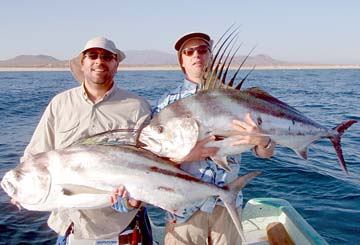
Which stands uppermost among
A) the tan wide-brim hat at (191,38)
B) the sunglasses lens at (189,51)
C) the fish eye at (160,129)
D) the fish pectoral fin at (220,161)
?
the tan wide-brim hat at (191,38)

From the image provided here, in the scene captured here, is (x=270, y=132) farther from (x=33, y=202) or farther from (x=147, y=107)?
(x=33, y=202)

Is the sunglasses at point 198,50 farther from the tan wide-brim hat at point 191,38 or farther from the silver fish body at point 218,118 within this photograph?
the silver fish body at point 218,118

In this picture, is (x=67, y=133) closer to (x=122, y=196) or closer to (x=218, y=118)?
(x=122, y=196)

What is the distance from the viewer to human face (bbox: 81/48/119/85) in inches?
152

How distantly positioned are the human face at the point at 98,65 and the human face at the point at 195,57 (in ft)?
2.47

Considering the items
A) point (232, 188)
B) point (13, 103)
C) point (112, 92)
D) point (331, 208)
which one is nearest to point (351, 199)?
point (331, 208)

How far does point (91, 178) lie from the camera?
321 cm

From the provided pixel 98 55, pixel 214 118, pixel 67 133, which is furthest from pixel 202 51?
pixel 67 133

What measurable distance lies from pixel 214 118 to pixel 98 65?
1311mm

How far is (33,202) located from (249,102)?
6.81 feet

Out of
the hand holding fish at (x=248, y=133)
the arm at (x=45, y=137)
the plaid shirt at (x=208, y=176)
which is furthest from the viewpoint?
the arm at (x=45, y=137)

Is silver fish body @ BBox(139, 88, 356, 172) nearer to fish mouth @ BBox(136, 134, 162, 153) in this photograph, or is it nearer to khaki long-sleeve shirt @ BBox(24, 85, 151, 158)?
fish mouth @ BBox(136, 134, 162, 153)

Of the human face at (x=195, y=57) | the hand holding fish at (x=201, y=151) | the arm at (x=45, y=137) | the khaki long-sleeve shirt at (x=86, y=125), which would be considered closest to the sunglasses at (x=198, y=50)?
the human face at (x=195, y=57)

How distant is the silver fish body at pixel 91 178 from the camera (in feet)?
10.5
